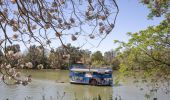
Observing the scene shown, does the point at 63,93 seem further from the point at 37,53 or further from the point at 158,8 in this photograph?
the point at 37,53

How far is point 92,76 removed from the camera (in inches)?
1273

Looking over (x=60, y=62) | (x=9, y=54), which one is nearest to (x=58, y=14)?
(x=60, y=62)

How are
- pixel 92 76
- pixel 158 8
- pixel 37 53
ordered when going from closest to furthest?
pixel 37 53
pixel 158 8
pixel 92 76

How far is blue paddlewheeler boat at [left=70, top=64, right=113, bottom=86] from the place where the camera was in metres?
31.6

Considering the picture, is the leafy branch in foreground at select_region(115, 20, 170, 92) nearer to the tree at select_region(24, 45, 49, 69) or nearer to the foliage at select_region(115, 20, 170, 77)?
the foliage at select_region(115, 20, 170, 77)

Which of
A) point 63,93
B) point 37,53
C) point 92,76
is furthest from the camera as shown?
point 92,76

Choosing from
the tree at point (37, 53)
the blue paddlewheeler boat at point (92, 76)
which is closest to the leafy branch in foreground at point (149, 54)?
the tree at point (37, 53)

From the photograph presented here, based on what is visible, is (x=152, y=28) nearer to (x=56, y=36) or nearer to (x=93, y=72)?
(x=56, y=36)

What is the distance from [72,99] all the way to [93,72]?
13088mm

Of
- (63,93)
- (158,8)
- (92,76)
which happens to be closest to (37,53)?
(158,8)

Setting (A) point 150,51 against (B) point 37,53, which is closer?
(B) point 37,53

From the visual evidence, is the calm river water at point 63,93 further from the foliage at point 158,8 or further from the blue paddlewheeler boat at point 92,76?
the foliage at point 158,8

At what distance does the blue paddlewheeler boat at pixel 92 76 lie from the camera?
3159cm

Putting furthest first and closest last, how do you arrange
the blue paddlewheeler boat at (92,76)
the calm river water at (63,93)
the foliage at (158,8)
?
the blue paddlewheeler boat at (92,76)
the calm river water at (63,93)
the foliage at (158,8)
